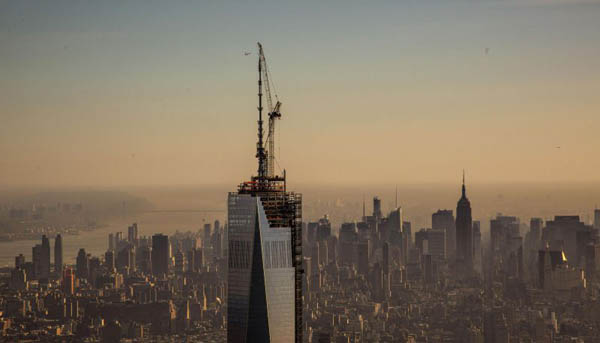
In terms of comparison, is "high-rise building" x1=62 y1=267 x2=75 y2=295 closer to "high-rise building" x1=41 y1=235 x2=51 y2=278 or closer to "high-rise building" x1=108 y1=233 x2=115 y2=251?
"high-rise building" x1=41 y1=235 x2=51 y2=278

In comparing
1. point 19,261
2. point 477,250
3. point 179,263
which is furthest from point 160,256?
point 477,250

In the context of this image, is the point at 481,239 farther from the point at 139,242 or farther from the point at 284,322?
the point at 284,322

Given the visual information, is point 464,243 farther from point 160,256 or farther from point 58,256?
point 58,256

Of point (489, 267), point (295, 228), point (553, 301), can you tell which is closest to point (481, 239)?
point (489, 267)

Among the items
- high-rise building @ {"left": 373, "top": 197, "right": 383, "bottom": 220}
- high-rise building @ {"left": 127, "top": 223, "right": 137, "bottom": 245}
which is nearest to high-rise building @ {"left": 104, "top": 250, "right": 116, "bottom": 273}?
high-rise building @ {"left": 127, "top": 223, "right": 137, "bottom": 245}

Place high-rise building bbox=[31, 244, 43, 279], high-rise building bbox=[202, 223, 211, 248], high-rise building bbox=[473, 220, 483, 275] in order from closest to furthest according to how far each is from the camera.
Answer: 1. high-rise building bbox=[202, 223, 211, 248]
2. high-rise building bbox=[31, 244, 43, 279]
3. high-rise building bbox=[473, 220, 483, 275]

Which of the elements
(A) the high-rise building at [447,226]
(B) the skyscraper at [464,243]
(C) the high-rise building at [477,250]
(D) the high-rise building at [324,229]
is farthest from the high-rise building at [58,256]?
(C) the high-rise building at [477,250]
